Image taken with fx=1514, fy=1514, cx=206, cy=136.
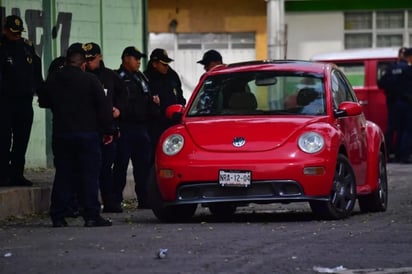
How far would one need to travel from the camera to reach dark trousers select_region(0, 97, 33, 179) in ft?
55.4

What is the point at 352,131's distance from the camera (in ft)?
50.1

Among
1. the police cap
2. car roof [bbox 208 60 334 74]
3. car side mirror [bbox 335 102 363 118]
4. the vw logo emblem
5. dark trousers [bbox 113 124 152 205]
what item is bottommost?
dark trousers [bbox 113 124 152 205]

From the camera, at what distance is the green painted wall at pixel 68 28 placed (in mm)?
20781

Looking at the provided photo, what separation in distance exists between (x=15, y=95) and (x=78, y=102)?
105 inches

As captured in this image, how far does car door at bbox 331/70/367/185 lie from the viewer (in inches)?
592

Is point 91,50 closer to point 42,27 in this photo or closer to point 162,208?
point 162,208

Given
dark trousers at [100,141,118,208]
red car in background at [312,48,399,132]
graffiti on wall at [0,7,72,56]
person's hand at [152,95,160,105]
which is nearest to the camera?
dark trousers at [100,141,118,208]

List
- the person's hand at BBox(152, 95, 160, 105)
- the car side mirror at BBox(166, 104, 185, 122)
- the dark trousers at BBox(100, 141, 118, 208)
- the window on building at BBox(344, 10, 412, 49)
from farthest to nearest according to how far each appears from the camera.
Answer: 1. the window on building at BBox(344, 10, 412, 49)
2. the person's hand at BBox(152, 95, 160, 105)
3. the dark trousers at BBox(100, 141, 118, 208)
4. the car side mirror at BBox(166, 104, 185, 122)

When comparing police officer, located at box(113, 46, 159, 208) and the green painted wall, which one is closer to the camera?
police officer, located at box(113, 46, 159, 208)

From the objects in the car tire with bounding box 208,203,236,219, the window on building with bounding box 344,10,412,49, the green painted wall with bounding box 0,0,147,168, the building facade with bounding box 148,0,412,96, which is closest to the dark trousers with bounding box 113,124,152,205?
the car tire with bounding box 208,203,236,219

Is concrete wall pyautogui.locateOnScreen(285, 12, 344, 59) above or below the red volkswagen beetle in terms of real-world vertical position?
above

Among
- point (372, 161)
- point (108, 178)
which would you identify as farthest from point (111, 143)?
point (372, 161)

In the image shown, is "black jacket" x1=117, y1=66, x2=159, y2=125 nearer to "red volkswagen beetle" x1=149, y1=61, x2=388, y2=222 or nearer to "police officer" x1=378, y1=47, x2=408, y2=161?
"red volkswagen beetle" x1=149, y1=61, x2=388, y2=222

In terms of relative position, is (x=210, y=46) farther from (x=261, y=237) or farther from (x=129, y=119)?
(x=261, y=237)
